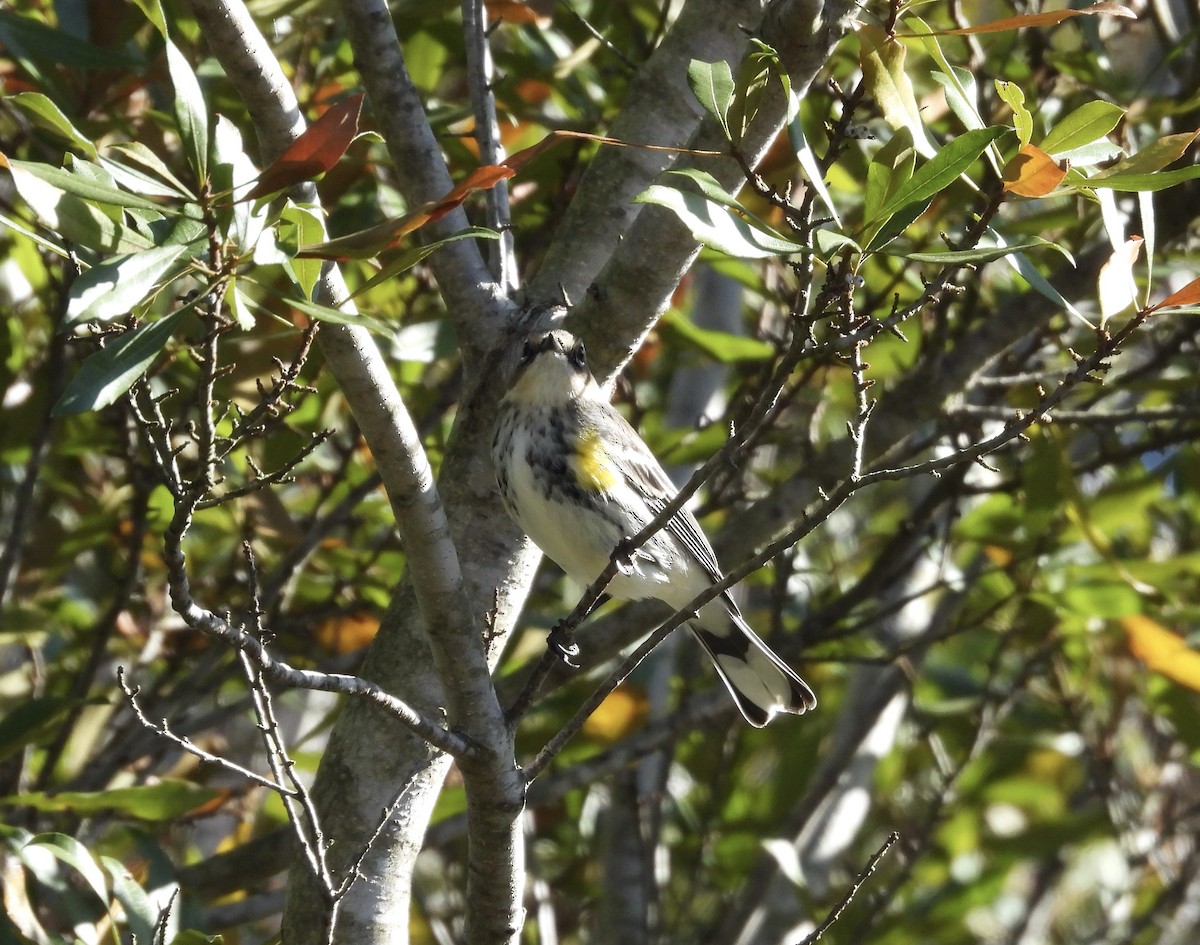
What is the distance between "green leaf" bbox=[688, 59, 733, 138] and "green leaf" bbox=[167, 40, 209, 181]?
23.7 inches

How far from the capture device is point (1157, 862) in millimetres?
4746

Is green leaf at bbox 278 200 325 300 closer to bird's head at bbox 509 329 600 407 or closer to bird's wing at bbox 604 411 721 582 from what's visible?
bird's head at bbox 509 329 600 407

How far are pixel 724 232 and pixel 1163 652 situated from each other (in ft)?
7.80

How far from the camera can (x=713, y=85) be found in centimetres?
170

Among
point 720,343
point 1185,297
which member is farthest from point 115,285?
point 720,343

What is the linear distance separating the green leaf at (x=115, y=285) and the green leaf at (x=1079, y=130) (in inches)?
43.2

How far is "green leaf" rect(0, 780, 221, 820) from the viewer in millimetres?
2650

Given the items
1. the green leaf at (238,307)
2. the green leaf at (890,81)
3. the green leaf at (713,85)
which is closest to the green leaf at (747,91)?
the green leaf at (713,85)

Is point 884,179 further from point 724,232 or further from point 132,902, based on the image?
point 132,902

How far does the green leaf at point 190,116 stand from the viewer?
5.36 feet

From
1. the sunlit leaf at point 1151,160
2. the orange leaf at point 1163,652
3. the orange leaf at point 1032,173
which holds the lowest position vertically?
the orange leaf at point 1163,652

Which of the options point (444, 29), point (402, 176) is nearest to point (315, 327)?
point (402, 176)

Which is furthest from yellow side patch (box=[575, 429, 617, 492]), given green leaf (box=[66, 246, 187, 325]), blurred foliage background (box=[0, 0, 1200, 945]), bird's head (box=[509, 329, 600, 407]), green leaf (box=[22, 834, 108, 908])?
green leaf (box=[66, 246, 187, 325])

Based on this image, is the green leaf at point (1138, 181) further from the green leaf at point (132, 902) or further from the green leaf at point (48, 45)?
the green leaf at point (132, 902)
